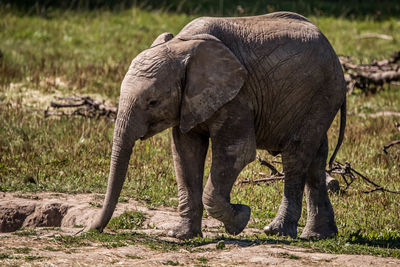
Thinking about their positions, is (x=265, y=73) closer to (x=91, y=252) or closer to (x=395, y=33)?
(x=91, y=252)

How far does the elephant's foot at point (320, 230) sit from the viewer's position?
7504 mm

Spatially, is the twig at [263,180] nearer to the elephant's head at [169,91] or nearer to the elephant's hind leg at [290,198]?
the elephant's hind leg at [290,198]

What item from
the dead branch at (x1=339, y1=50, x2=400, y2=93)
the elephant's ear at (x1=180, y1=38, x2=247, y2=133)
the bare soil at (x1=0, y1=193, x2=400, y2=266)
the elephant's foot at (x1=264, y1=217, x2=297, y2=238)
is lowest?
the bare soil at (x1=0, y1=193, x2=400, y2=266)

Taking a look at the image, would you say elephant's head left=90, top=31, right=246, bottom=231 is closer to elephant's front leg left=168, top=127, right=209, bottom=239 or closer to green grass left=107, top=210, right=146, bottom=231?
elephant's front leg left=168, top=127, right=209, bottom=239

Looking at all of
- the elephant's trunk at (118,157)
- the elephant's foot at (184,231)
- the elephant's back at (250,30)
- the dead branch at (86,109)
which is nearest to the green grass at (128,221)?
the elephant's foot at (184,231)

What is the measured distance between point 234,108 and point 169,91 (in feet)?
2.12

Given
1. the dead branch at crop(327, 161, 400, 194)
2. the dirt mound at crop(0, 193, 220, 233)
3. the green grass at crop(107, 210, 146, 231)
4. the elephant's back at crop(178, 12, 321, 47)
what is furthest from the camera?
the dead branch at crop(327, 161, 400, 194)

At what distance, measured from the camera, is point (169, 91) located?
6.60 metres

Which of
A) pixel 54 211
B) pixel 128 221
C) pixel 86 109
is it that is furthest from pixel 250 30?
pixel 86 109

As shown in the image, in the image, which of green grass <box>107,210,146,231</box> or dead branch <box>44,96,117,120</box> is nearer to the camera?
green grass <box>107,210,146,231</box>

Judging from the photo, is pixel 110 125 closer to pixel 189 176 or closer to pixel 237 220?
pixel 189 176

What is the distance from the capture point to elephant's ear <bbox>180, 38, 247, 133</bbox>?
21.9 feet

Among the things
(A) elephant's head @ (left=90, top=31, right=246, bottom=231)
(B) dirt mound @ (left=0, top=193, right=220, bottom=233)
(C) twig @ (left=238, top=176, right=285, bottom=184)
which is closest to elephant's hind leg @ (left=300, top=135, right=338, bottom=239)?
(B) dirt mound @ (left=0, top=193, right=220, bottom=233)

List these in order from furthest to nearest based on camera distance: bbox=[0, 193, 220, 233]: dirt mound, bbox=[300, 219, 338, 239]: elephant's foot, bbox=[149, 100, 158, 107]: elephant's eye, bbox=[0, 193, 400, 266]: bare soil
Result: bbox=[0, 193, 220, 233]: dirt mound
bbox=[300, 219, 338, 239]: elephant's foot
bbox=[149, 100, 158, 107]: elephant's eye
bbox=[0, 193, 400, 266]: bare soil
